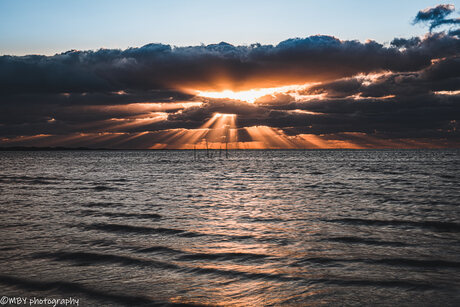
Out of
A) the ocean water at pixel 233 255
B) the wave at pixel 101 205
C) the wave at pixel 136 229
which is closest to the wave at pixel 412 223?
the ocean water at pixel 233 255

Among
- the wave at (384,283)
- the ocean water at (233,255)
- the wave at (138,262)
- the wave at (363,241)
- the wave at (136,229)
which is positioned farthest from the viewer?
the wave at (136,229)

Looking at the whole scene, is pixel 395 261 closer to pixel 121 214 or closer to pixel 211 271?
pixel 211 271

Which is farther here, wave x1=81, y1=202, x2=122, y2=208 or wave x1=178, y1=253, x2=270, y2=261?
wave x1=81, y1=202, x2=122, y2=208

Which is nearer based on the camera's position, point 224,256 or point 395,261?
point 395,261

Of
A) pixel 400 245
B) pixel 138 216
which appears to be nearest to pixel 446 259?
pixel 400 245

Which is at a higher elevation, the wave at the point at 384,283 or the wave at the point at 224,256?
the wave at the point at 384,283

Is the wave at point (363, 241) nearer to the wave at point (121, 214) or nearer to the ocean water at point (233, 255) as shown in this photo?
the ocean water at point (233, 255)

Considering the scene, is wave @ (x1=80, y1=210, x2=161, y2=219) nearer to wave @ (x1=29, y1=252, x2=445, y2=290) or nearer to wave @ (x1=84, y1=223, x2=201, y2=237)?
wave @ (x1=84, y1=223, x2=201, y2=237)

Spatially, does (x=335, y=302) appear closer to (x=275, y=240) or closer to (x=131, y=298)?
(x=131, y=298)

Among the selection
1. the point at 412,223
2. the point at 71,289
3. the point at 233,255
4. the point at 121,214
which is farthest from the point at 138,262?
the point at 412,223

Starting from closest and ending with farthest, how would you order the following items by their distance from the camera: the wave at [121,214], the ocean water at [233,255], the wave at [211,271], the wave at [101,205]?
the ocean water at [233,255] < the wave at [211,271] < the wave at [121,214] < the wave at [101,205]

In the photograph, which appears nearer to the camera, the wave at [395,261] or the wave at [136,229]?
the wave at [395,261]

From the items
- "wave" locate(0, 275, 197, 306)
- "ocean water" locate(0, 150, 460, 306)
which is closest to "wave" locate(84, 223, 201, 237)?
"ocean water" locate(0, 150, 460, 306)

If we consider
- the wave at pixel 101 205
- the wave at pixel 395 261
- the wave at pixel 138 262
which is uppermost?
the wave at pixel 138 262
